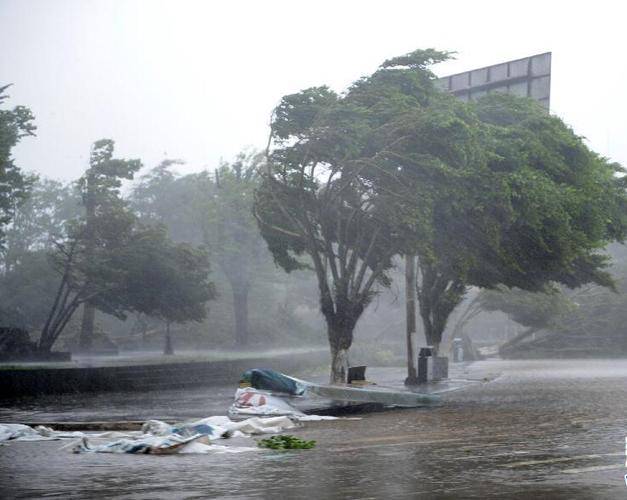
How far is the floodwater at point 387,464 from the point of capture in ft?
31.6

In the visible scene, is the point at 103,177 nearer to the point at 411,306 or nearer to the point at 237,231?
the point at 237,231

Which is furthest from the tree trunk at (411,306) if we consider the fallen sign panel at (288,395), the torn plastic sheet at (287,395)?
the torn plastic sheet at (287,395)

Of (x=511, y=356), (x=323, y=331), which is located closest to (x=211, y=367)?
(x=511, y=356)

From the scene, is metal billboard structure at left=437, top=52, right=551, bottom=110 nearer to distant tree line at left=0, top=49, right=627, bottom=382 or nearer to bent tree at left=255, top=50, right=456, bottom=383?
distant tree line at left=0, top=49, right=627, bottom=382

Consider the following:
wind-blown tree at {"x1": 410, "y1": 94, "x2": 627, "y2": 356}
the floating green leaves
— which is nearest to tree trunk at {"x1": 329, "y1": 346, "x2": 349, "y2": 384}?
wind-blown tree at {"x1": 410, "y1": 94, "x2": 627, "y2": 356}

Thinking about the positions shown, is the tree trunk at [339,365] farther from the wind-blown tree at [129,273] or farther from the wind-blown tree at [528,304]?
the wind-blown tree at [528,304]

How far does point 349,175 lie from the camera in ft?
98.8

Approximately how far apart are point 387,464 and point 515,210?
67.9 ft

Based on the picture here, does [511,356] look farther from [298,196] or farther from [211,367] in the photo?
[298,196]

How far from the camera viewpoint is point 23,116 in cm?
4869

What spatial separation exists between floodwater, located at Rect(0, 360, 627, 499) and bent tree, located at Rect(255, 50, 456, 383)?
33.5 ft

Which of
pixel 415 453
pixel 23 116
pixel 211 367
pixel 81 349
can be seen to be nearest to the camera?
pixel 415 453

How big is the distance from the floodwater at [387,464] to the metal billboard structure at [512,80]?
17544 mm

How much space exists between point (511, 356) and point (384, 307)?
29.2 metres
